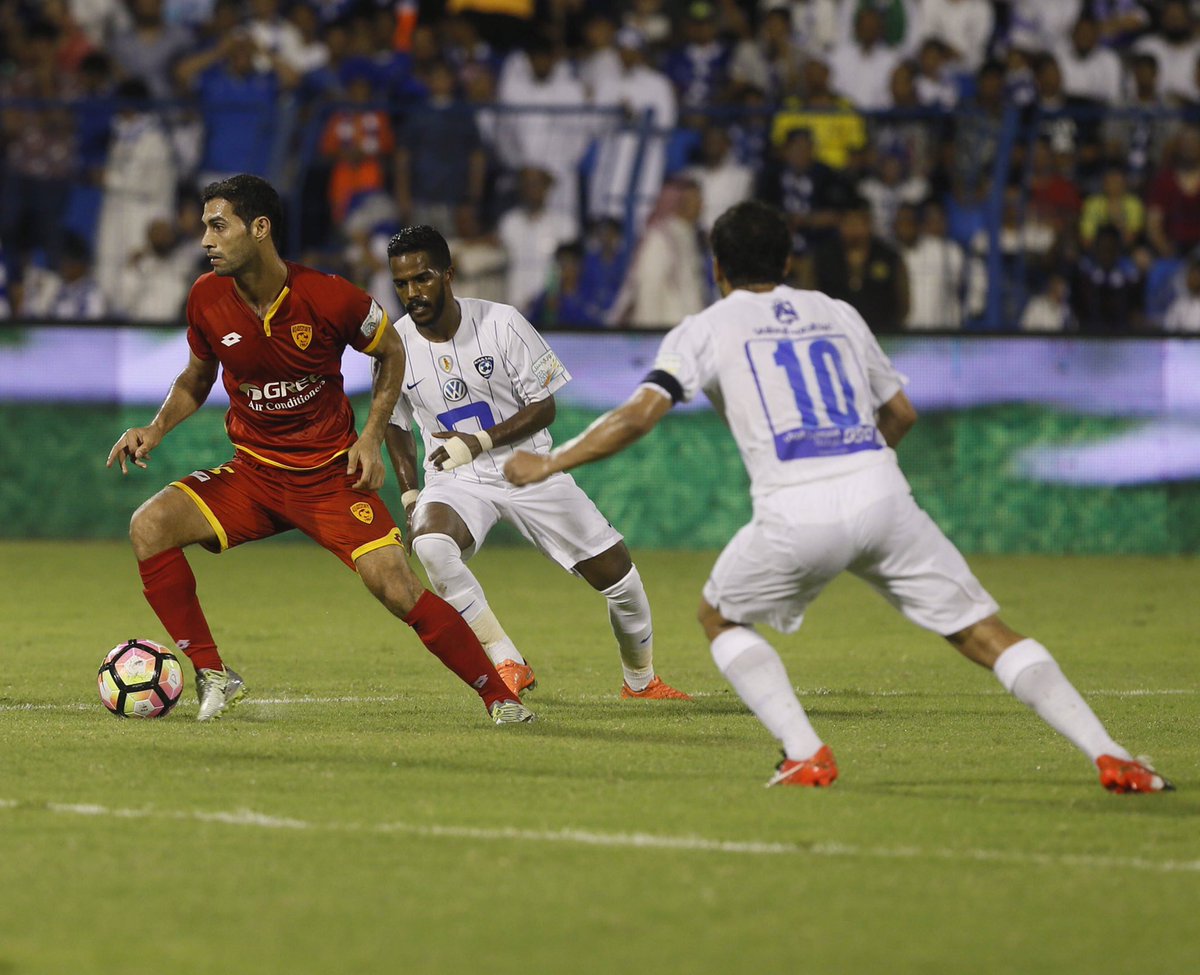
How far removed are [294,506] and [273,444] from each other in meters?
0.28

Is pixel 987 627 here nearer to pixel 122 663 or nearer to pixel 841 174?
pixel 122 663

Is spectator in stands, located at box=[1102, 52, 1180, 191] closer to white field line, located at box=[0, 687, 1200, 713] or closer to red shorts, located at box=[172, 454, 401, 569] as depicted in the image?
white field line, located at box=[0, 687, 1200, 713]

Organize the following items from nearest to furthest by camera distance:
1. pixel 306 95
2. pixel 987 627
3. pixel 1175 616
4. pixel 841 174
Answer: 1. pixel 987 627
2. pixel 1175 616
3. pixel 841 174
4. pixel 306 95

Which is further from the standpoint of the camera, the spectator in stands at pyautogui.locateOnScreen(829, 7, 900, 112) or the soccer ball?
the spectator in stands at pyautogui.locateOnScreen(829, 7, 900, 112)

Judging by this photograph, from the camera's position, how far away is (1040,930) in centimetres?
470

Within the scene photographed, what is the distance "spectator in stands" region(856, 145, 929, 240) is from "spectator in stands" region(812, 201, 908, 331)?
0.11 m

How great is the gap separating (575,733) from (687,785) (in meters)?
1.30

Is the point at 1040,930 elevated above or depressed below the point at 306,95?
below

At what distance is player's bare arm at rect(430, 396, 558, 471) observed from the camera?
845cm

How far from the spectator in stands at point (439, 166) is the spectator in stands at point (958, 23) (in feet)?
15.2

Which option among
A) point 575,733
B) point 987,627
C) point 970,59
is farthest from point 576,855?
point 970,59

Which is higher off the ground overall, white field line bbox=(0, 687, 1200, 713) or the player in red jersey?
the player in red jersey

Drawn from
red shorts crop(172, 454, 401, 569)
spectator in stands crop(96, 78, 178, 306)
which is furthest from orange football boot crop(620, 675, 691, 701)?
spectator in stands crop(96, 78, 178, 306)

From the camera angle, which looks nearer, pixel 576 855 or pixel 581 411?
pixel 576 855
